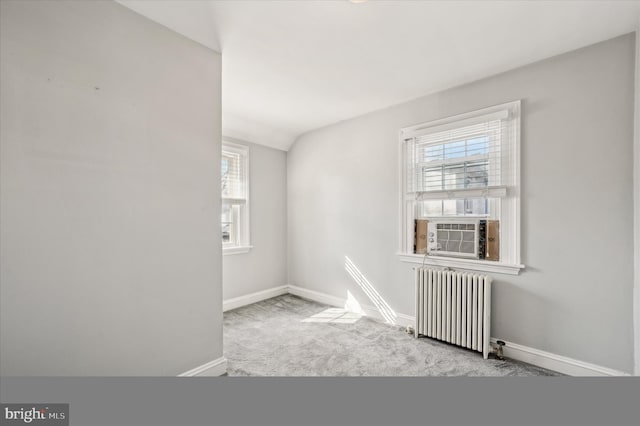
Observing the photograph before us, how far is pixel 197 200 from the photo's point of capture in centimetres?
207

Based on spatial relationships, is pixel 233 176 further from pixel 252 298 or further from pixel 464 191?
pixel 464 191

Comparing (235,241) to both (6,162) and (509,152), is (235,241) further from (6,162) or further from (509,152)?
(509,152)

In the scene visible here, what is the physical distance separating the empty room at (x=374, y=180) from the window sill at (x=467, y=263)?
0.02m

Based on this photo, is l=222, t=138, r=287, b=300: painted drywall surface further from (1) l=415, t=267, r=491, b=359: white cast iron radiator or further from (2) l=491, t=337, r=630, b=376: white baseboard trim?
(2) l=491, t=337, r=630, b=376: white baseboard trim

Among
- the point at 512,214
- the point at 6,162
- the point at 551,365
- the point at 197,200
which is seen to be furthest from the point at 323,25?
the point at 551,365

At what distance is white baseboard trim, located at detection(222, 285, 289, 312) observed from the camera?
365cm

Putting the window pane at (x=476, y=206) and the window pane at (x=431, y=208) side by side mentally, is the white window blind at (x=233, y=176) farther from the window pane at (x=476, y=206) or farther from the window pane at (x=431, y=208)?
the window pane at (x=476, y=206)

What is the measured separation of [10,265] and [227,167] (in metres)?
2.62

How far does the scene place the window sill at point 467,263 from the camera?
2.41 meters

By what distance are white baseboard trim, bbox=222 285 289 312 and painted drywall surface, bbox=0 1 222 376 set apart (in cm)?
152

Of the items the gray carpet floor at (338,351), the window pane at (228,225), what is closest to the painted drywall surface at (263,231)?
the window pane at (228,225)

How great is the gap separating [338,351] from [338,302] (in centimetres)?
124

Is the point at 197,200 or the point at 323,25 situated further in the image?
the point at 197,200

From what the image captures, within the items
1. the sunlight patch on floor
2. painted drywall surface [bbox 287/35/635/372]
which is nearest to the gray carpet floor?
the sunlight patch on floor
